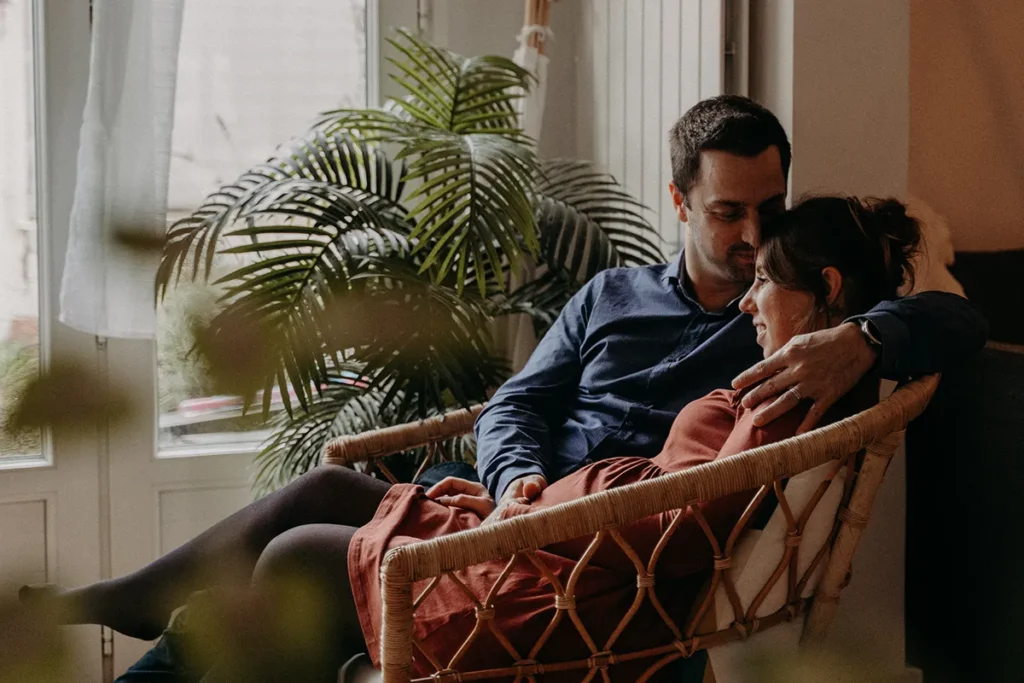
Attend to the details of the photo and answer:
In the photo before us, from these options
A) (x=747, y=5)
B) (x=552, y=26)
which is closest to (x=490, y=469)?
(x=747, y=5)

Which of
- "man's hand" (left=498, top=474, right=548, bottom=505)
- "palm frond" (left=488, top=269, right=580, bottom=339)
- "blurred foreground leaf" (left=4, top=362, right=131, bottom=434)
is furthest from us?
"palm frond" (left=488, top=269, right=580, bottom=339)

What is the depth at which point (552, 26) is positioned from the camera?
2.45m

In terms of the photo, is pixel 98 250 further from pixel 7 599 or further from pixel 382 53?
pixel 382 53

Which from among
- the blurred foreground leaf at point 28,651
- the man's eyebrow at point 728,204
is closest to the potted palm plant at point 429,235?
the man's eyebrow at point 728,204

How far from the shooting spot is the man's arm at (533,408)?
4.75ft

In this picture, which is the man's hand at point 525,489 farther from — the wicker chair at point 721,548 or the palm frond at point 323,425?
the palm frond at point 323,425

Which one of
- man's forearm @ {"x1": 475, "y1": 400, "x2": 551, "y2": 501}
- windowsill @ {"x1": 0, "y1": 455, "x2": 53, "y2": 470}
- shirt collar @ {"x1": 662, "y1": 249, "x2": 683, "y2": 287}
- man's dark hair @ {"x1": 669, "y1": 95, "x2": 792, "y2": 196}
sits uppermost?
man's dark hair @ {"x1": 669, "y1": 95, "x2": 792, "y2": 196}

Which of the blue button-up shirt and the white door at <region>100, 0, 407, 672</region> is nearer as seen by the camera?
the blue button-up shirt

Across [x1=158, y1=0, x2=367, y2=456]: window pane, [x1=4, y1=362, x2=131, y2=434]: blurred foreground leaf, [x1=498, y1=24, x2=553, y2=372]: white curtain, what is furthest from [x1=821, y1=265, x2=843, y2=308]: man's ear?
[x1=4, y1=362, x2=131, y2=434]: blurred foreground leaf

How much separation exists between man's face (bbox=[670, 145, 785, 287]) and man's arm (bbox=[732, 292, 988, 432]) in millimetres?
303

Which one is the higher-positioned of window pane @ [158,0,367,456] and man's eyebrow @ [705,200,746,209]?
window pane @ [158,0,367,456]

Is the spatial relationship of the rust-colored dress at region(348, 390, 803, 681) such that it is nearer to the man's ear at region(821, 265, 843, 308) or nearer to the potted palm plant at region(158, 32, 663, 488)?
the man's ear at region(821, 265, 843, 308)

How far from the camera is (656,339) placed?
1592 millimetres

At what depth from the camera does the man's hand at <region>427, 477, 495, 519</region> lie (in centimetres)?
143
